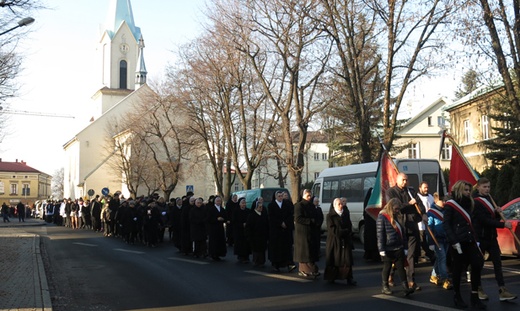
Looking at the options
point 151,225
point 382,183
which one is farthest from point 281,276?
point 151,225

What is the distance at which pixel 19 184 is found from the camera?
428 ft

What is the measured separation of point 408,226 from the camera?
1041cm

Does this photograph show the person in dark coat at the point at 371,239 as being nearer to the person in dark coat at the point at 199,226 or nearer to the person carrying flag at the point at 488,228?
the person in dark coat at the point at 199,226

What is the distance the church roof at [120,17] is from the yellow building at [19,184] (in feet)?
172

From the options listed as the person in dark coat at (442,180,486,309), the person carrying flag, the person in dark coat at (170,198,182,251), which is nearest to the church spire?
the person in dark coat at (170,198,182,251)

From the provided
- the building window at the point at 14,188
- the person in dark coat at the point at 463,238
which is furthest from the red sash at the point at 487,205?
the building window at the point at 14,188

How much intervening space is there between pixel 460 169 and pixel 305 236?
3353 millimetres

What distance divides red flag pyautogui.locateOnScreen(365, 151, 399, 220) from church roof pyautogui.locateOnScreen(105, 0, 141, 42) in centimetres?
7943

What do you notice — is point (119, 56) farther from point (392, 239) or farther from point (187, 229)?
point (392, 239)

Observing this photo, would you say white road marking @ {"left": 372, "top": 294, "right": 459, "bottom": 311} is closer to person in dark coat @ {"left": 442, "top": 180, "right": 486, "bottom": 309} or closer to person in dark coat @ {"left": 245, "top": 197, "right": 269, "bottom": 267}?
person in dark coat @ {"left": 442, "top": 180, "right": 486, "bottom": 309}

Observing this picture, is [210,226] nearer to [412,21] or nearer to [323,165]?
[412,21]

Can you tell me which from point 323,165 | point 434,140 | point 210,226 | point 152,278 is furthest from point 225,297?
point 323,165

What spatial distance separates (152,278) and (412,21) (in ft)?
51.5

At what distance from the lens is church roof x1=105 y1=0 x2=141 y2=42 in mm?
88312
